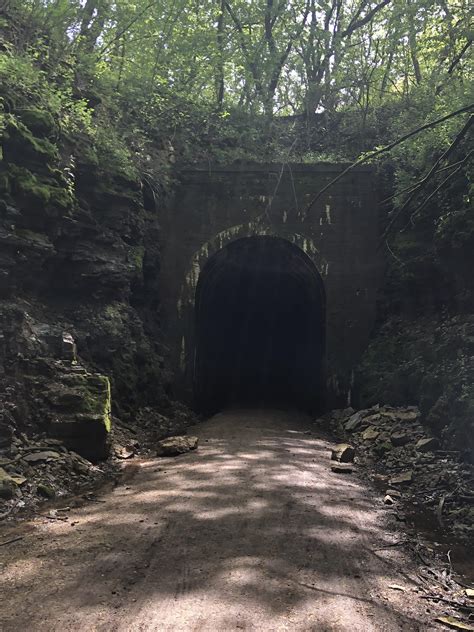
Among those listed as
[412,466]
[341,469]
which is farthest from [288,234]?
[412,466]

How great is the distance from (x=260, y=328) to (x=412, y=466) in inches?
497

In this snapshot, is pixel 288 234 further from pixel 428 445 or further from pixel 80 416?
pixel 80 416

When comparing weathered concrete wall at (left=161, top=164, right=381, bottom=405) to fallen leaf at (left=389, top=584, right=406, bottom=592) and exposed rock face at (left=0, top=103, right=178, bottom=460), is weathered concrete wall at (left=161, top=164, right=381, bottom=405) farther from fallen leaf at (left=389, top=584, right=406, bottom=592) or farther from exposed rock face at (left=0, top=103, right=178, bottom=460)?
fallen leaf at (left=389, top=584, right=406, bottom=592)

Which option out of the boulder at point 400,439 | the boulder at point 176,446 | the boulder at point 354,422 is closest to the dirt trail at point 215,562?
the boulder at point 176,446

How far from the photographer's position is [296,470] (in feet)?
21.6

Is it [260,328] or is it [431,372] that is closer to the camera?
[431,372]

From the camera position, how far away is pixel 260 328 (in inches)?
748

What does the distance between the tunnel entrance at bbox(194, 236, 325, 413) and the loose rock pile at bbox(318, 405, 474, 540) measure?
335 centimetres

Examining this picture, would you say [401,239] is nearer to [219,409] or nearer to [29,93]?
[219,409]

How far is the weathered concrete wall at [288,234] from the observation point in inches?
460

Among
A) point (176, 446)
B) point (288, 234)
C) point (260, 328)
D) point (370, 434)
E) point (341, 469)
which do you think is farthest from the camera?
point (260, 328)

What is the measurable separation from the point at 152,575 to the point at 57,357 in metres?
4.52

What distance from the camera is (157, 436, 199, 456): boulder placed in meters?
7.43

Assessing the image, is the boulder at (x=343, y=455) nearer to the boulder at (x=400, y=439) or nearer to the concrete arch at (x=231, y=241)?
the boulder at (x=400, y=439)
